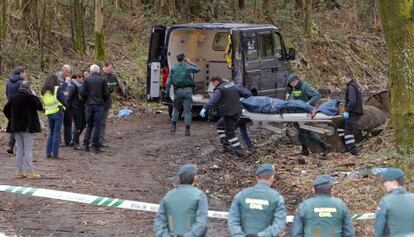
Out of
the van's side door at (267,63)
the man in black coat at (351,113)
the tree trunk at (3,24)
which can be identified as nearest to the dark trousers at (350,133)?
the man in black coat at (351,113)

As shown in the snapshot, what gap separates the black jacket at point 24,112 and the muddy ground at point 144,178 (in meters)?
0.83

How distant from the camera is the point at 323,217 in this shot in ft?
20.6

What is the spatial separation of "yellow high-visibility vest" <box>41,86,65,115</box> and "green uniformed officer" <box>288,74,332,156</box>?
14.6ft

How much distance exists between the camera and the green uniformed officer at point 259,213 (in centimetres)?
636

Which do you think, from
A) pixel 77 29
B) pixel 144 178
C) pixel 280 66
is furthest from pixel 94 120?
pixel 77 29

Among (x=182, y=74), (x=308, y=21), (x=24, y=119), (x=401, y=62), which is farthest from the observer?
(x=308, y=21)

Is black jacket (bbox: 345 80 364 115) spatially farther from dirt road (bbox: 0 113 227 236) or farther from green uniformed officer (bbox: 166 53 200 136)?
green uniformed officer (bbox: 166 53 200 136)

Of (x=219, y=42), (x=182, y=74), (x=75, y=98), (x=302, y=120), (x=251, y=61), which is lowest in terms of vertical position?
(x=302, y=120)

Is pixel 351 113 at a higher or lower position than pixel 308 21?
lower

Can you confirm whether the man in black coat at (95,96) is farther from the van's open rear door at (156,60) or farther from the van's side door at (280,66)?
the van's side door at (280,66)

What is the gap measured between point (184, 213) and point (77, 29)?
58.1 feet

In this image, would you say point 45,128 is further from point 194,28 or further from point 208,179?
point 208,179

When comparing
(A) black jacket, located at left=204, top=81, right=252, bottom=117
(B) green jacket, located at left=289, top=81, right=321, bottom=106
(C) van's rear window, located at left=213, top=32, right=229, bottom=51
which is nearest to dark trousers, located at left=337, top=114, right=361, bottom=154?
(B) green jacket, located at left=289, top=81, right=321, bottom=106

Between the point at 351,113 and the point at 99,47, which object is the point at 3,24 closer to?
the point at 99,47
